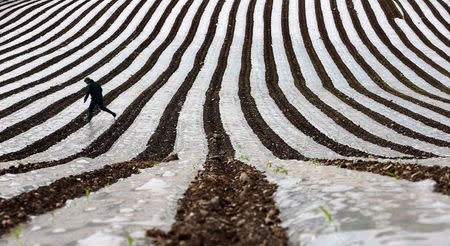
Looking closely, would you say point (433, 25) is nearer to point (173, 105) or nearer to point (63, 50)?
point (173, 105)

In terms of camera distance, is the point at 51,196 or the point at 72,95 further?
the point at 72,95

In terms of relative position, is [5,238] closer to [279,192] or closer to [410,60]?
[279,192]

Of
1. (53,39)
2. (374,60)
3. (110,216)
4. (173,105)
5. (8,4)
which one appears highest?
(8,4)

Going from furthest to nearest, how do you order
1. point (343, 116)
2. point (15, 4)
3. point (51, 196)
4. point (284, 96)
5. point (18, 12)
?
point (15, 4) < point (18, 12) < point (284, 96) < point (343, 116) < point (51, 196)

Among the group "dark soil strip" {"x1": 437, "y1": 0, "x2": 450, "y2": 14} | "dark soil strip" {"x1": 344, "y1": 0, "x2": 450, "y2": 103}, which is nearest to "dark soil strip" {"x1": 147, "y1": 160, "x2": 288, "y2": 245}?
"dark soil strip" {"x1": 344, "y1": 0, "x2": 450, "y2": 103}

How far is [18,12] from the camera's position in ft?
130

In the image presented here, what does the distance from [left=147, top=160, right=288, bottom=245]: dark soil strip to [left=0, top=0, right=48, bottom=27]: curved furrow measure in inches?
1506

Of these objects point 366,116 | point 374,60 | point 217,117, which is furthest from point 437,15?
point 217,117

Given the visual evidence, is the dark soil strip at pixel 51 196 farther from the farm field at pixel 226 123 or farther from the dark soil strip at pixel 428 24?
the dark soil strip at pixel 428 24

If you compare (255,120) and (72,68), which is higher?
(72,68)

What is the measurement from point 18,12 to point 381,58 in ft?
130

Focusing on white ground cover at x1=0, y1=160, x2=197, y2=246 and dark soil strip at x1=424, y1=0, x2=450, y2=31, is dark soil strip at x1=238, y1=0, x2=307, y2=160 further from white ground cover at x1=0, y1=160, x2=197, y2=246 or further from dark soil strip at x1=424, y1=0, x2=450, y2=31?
dark soil strip at x1=424, y1=0, x2=450, y2=31

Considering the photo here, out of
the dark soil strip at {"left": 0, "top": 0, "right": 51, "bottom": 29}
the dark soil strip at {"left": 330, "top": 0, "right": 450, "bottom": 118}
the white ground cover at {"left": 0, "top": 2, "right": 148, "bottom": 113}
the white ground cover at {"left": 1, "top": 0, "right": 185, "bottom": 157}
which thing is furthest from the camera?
the dark soil strip at {"left": 0, "top": 0, "right": 51, "bottom": 29}

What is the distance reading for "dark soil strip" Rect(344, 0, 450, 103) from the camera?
21505 millimetres
